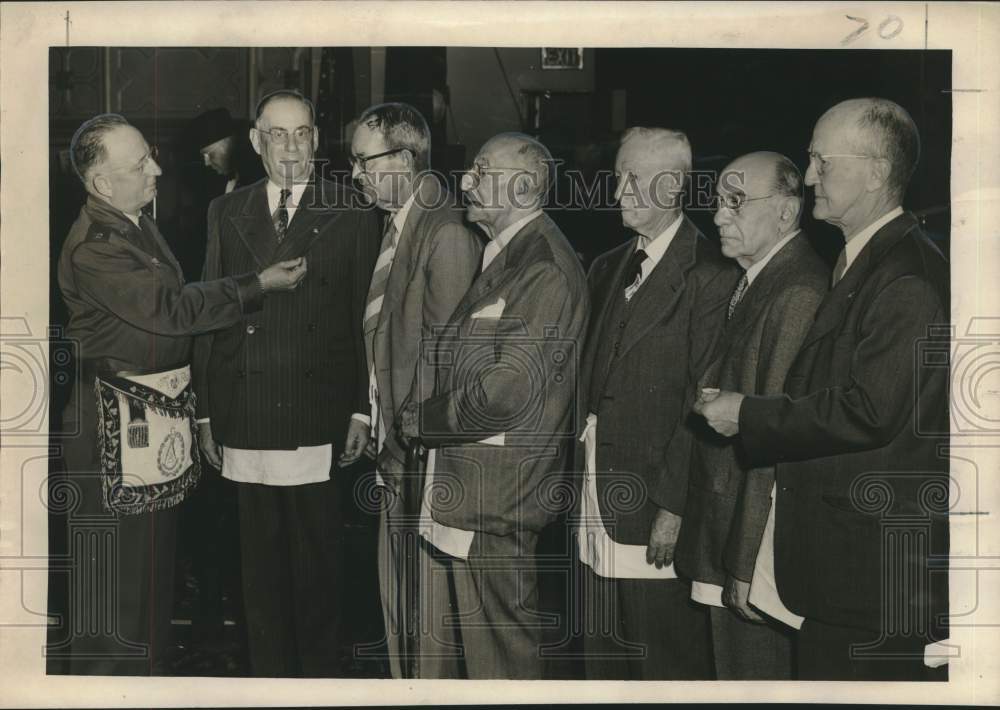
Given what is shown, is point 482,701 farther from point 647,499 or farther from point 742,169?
point 742,169

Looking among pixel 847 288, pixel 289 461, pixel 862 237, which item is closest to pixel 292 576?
pixel 289 461

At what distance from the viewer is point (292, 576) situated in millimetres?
4512

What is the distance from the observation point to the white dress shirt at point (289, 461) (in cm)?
446

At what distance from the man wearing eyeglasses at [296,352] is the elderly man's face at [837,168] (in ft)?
5.54

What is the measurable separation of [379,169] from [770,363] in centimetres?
166

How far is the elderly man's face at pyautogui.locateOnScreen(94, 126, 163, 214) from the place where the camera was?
14.6ft

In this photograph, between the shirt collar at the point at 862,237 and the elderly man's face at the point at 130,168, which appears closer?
the shirt collar at the point at 862,237

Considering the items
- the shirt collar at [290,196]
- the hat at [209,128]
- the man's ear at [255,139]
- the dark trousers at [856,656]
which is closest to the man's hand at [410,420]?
the shirt collar at [290,196]

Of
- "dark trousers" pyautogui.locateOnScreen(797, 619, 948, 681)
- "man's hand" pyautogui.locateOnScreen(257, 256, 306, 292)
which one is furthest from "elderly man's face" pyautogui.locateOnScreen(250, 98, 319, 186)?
"dark trousers" pyautogui.locateOnScreen(797, 619, 948, 681)

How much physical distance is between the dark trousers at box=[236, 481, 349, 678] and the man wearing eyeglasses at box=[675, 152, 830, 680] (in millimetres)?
1363

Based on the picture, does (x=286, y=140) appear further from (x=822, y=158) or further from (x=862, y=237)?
(x=862, y=237)

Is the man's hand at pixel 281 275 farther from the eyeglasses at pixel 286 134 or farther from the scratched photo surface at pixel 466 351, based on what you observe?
the eyeglasses at pixel 286 134

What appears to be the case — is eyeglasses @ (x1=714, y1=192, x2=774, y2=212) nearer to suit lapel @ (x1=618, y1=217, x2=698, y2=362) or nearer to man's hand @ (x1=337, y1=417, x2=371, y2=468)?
suit lapel @ (x1=618, y1=217, x2=698, y2=362)

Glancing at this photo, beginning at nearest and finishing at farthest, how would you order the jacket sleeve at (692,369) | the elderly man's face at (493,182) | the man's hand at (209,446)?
the jacket sleeve at (692,369) < the elderly man's face at (493,182) < the man's hand at (209,446)
